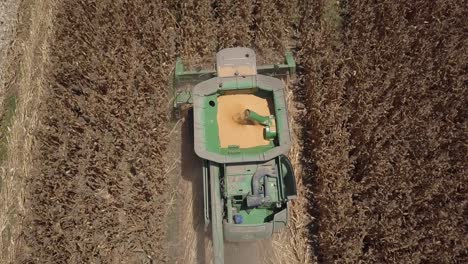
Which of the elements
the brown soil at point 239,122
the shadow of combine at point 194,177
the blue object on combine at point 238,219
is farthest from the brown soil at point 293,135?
the brown soil at point 239,122

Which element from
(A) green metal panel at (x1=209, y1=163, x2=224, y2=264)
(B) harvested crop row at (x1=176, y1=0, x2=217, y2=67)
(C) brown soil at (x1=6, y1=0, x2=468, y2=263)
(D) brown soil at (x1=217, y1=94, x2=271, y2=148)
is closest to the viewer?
(A) green metal panel at (x1=209, y1=163, x2=224, y2=264)

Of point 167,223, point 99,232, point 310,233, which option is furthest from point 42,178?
point 310,233

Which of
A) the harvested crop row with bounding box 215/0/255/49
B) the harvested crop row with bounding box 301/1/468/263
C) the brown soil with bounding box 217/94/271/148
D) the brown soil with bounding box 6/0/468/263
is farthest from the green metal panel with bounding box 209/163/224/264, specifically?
the harvested crop row with bounding box 215/0/255/49

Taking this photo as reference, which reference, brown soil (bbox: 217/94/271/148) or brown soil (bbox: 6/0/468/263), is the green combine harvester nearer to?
brown soil (bbox: 217/94/271/148)

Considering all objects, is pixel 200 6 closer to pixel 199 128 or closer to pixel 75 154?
pixel 199 128

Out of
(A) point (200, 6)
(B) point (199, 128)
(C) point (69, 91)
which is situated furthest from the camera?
(A) point (200, 6)

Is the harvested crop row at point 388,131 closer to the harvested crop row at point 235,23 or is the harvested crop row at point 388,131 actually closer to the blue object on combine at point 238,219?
the harvested crop row at point 235,23

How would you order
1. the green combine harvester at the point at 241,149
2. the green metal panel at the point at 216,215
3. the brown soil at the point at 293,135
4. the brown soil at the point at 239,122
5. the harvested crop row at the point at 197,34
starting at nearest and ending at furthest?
1. the green metal panel at the point at 216,215
2. the green combine harvester at the point at 241,149
3. the brown soil at the point at 293,135
4. the brown soil at the point at 239,122
5. the harvested crop row at the point at 197,34
